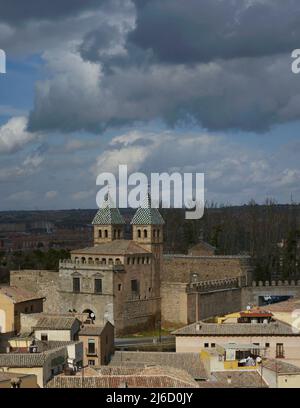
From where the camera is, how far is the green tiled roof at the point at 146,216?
44.0 metres

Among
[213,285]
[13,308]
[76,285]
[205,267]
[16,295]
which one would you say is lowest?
[13,308]

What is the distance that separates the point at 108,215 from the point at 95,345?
606 inches

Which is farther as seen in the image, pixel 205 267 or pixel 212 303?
pixel 205 267

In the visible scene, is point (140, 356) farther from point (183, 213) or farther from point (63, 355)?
point (183, 213)

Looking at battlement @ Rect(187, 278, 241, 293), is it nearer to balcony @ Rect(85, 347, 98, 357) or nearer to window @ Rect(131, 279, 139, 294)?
window @ Rect(131, 279, 139, 294)

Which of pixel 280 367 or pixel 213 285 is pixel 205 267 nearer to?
pixel 213 285

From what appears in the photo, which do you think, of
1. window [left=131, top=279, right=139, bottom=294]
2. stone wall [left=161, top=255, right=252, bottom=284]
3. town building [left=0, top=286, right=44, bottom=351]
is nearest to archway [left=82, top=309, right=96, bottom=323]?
window [left=131, top=279, right=139, bottom=294]

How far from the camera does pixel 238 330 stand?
Answer: 105ft

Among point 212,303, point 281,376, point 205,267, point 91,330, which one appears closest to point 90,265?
point 212,303

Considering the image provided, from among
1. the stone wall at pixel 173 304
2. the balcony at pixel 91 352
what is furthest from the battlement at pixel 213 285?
the balcony at pixel 91 352

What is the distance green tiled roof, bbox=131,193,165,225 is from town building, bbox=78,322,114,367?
12.4m

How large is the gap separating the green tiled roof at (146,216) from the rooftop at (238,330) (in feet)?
40.3

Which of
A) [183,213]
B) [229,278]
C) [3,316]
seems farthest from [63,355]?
[183,213]
